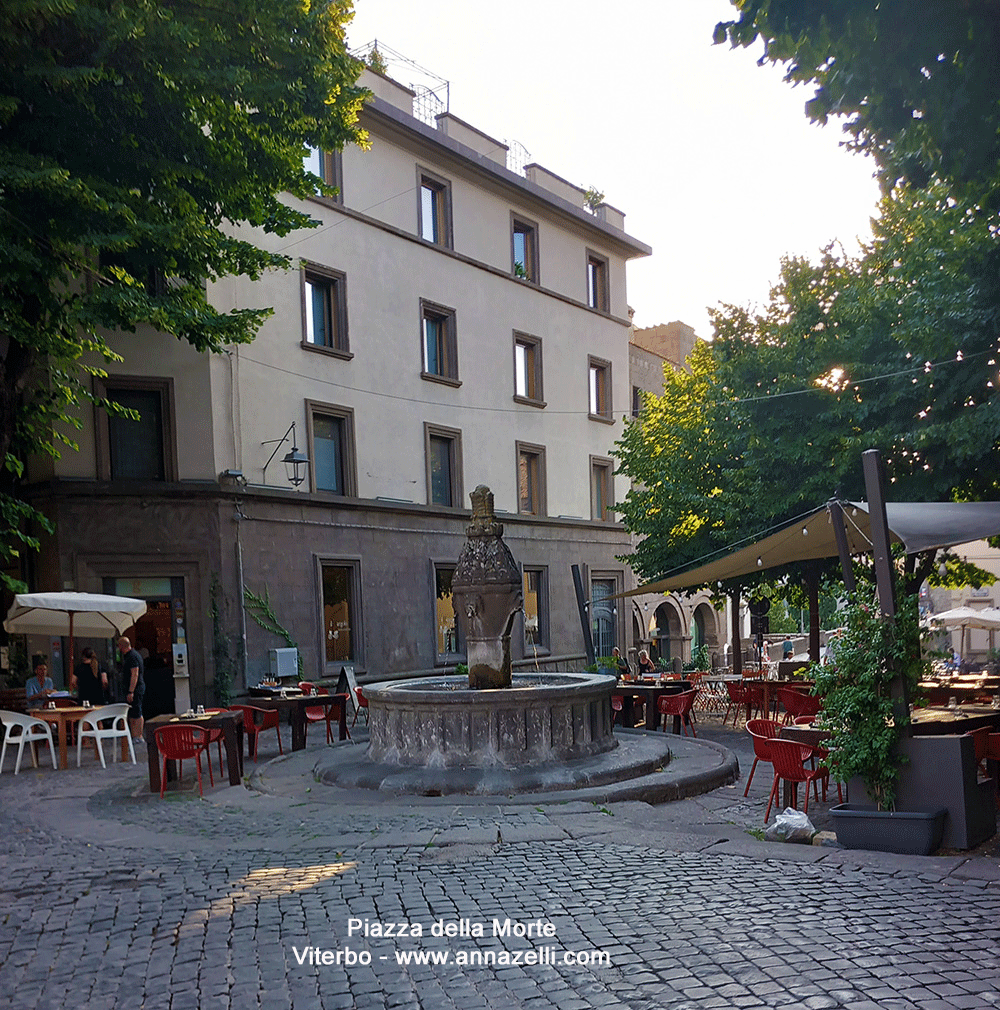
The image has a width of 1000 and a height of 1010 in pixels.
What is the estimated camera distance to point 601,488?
28828 mm

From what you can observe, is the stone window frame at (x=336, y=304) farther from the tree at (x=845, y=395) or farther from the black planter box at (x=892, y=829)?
the black planter box at (x=892, y=829)

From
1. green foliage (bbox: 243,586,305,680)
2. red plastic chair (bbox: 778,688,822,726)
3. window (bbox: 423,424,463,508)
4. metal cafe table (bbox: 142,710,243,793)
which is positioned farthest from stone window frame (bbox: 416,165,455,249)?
metal cafe table (bbox: 142,710,243,793)

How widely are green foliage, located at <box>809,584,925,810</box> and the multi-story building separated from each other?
41.9ft

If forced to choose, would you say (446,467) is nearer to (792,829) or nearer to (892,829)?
(792,829)

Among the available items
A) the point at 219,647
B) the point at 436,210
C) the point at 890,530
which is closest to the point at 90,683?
the point at 219,647

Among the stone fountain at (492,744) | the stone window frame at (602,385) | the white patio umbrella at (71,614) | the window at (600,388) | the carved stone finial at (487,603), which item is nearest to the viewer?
the stone fountain at (492,744)

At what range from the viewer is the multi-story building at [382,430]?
683 inches

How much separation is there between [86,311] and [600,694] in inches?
297

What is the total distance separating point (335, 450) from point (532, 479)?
23.3 ft

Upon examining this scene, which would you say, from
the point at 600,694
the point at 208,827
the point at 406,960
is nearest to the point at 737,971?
the point at 406,960

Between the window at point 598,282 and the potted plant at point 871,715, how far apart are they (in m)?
22.5

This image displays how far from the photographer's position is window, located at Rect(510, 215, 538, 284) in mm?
26062

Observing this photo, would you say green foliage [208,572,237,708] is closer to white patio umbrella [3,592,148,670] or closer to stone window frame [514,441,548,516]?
white patio umbrella [3,592,148,670]

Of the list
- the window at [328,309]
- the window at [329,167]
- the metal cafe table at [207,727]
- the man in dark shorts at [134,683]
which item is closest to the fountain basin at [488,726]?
the metal cafe table at [207,727]
